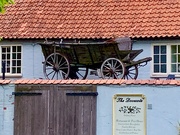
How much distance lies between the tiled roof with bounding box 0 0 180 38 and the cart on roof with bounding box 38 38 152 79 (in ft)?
10.6

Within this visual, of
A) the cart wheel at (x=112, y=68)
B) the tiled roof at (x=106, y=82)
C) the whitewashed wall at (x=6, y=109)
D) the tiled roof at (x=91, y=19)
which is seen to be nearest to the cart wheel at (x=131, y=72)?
the cart wheel at (x=112, y=68)

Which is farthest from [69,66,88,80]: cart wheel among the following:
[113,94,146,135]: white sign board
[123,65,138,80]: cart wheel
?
[113,94,146,135]: white sign board

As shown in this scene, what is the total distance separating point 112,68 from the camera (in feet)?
60.5

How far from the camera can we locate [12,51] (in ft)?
78.6

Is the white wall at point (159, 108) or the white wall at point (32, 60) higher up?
the white wall at point (32, 60)

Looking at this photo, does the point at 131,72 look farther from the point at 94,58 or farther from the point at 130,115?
the point at 130,115

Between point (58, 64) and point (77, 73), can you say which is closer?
point (58, 64)

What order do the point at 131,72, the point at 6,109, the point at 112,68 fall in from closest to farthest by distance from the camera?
1. the point at 6,109
2. the point at 112,68
3. the point at 131,72

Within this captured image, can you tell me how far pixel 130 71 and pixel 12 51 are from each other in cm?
595

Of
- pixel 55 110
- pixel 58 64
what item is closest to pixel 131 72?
pixel 58 64

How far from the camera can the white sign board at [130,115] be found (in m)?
13.5

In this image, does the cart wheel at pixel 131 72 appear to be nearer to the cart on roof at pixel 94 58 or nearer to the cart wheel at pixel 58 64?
the cart on roof at pixel 94 58

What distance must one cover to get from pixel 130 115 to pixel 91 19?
1060cm

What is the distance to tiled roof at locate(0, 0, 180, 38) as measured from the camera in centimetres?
2256
